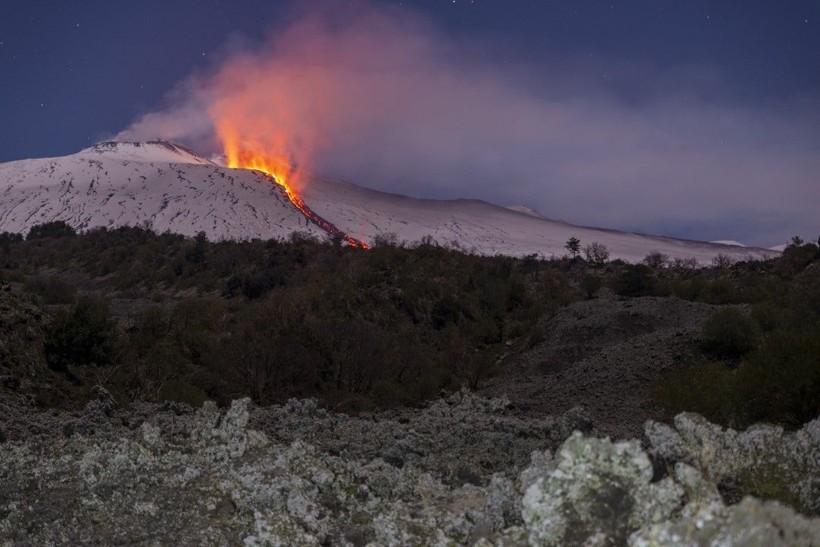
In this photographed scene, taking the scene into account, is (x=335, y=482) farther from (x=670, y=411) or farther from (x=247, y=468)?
(x=670, y=411)

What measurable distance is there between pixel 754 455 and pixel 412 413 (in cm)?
924

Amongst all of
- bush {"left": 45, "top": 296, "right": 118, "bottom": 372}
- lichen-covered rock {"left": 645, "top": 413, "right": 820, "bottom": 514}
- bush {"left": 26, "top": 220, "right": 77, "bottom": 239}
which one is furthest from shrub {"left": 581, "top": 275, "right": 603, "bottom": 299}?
bush {"left": 26, "top": 220, "right": 77, "bottom": 239}

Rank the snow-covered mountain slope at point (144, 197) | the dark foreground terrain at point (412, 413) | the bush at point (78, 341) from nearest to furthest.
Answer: the dark foreground terrain at point (412, 413)
the bush at point (78, 341)
the snow-covered mountain slope at point (144, 197)

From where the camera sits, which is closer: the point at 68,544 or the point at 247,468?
the point at 68,544

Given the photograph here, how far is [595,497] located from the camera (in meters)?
2.62

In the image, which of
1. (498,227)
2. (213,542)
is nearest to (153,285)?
(213,542)

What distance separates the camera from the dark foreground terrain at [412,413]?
3272mm

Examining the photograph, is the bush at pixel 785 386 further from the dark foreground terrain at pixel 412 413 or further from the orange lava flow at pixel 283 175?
the orange lava flow at pixel 283 175

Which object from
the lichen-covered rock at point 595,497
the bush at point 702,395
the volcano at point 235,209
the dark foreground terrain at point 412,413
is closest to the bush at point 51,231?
the volcano at point 235,209

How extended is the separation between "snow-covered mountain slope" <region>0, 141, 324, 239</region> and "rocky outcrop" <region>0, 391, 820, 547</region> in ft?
204

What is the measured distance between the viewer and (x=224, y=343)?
17.1 m

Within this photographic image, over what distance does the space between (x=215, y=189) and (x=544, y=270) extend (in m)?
63.7

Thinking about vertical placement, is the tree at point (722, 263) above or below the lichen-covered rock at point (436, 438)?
above

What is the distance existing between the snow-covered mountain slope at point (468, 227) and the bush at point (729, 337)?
Result: 4690cm
